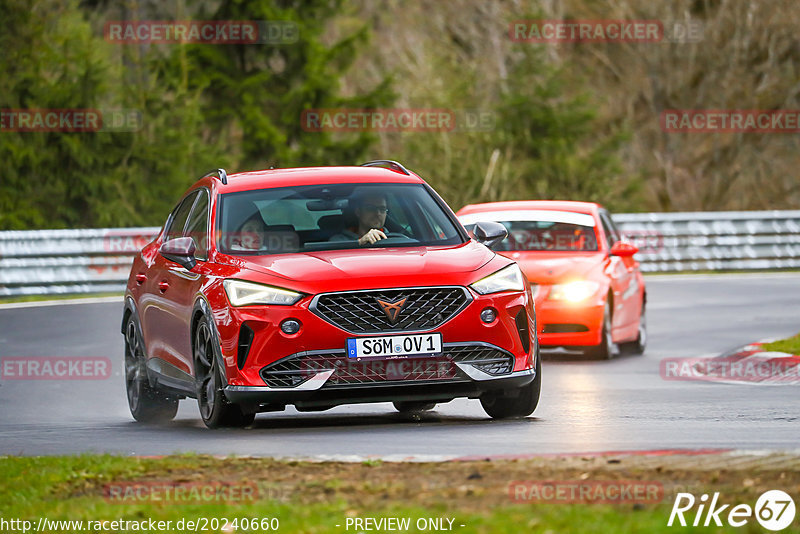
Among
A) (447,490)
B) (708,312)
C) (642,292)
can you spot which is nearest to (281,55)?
(708,312)

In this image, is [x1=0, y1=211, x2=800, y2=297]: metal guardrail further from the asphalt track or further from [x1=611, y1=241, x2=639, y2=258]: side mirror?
the asphalt track

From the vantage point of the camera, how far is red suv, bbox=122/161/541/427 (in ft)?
34.4

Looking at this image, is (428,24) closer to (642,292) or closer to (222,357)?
(642,292)

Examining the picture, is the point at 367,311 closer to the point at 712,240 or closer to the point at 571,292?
the point at 571,292

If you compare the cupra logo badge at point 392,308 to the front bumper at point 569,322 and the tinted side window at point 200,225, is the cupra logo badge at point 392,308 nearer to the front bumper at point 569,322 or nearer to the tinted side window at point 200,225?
the tinted side window at point 200,225

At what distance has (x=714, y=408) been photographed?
12.5 m

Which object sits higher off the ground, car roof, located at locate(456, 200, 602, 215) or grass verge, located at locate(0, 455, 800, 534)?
grass verge, located at locate(0, 455, 800, 534)

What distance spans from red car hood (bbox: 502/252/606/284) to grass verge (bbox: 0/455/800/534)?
879 centimetres

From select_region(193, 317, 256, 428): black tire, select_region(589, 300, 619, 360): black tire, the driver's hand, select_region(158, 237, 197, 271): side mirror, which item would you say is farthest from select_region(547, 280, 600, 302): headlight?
select_region(193, 317, 256, 428): black tire

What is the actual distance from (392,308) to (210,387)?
4.68ft

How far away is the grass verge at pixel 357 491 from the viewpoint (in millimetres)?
6926

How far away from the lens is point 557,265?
58.3 ft

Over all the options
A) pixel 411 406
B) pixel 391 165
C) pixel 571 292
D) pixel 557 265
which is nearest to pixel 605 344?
pixel 571 292

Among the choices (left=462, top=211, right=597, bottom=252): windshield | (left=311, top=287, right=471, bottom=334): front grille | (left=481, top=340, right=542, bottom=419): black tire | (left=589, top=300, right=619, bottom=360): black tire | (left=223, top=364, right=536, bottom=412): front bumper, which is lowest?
(left=589, top=300, right=619, bottom=360): black tire
